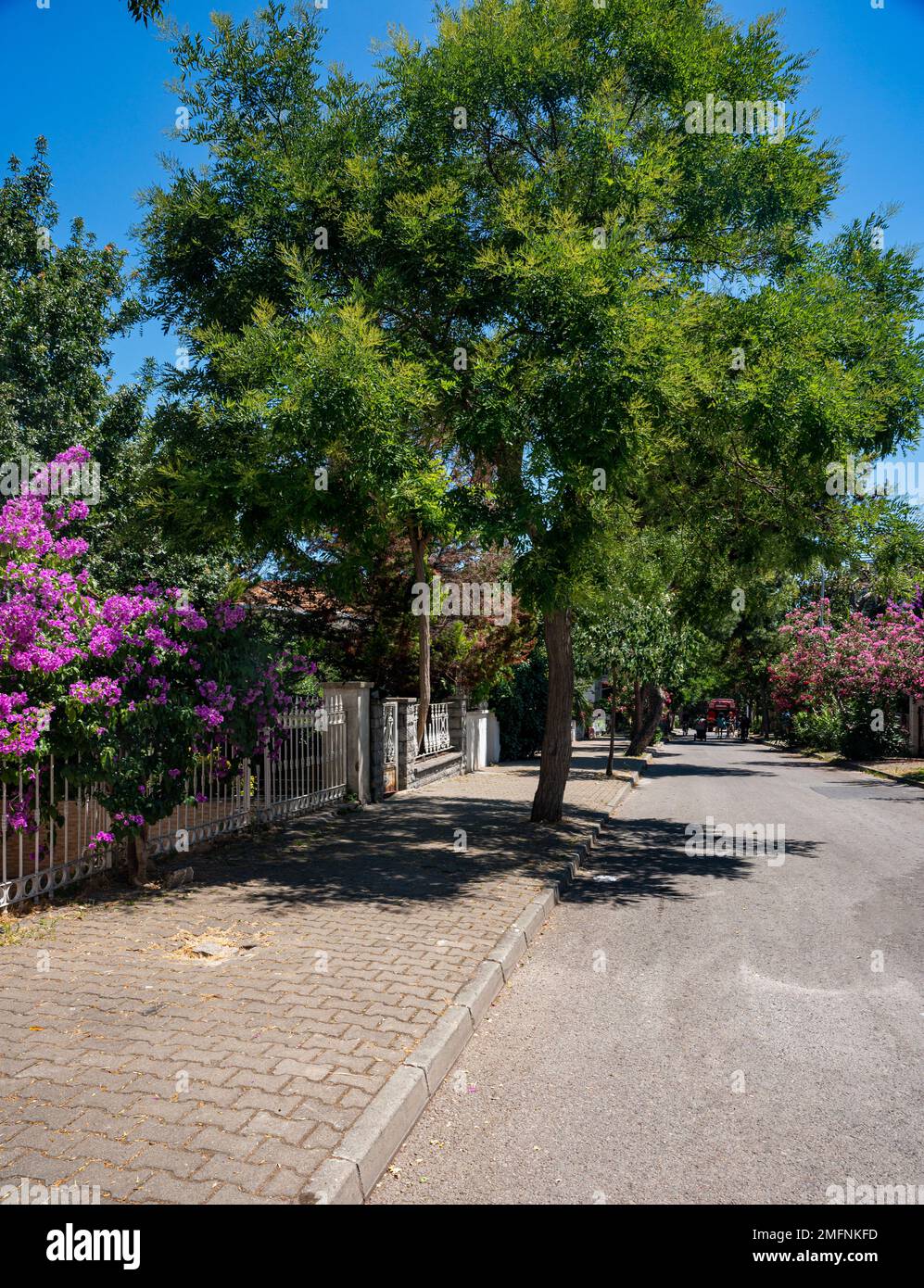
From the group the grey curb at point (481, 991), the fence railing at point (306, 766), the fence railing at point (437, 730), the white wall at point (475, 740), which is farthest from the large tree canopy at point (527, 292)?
the white wall at point (475, 740)

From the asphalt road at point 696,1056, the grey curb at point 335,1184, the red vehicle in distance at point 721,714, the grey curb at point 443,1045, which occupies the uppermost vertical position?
the grey curb at point 335,1184

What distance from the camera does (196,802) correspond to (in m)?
8.19

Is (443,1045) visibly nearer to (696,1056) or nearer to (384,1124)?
(384,1124)

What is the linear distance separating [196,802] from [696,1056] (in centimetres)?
533

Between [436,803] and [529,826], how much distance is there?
2949 millimetres

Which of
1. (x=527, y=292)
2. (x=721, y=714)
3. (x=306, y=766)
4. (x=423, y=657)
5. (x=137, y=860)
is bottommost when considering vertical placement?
(x=721, y=714)

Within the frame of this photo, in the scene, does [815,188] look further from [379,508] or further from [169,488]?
[169,488]

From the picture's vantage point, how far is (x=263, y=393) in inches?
334

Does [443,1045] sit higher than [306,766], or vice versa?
[306,766]

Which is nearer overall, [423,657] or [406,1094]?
[406,1094]

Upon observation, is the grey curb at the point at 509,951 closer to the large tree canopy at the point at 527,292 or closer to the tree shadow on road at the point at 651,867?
the tree shadow on road at the point at 651,867

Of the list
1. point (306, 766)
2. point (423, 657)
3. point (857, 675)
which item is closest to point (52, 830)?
point (306, 766)

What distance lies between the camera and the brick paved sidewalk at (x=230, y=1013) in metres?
3.22

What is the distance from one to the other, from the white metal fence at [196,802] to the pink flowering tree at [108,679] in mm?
142
